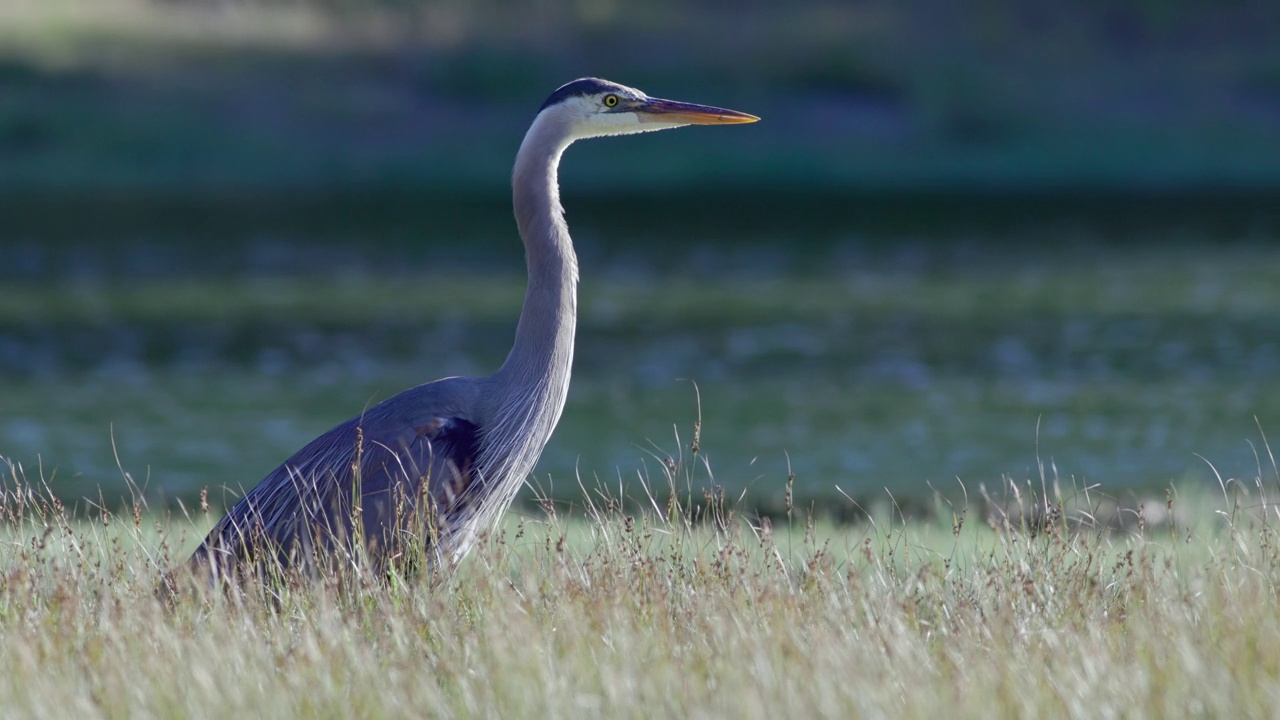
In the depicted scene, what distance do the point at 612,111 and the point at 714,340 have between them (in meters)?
13.3

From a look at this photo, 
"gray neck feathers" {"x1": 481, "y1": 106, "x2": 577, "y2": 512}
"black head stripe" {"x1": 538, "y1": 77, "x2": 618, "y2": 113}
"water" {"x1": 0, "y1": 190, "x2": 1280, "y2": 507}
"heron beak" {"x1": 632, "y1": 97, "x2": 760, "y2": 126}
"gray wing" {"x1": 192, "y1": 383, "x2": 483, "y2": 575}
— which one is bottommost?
"water" {"x1": 0, "y1": 190, "x2": 1280, "y2": 507}

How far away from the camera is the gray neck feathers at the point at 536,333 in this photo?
657cm

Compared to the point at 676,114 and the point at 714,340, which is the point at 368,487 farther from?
the point at 714,340

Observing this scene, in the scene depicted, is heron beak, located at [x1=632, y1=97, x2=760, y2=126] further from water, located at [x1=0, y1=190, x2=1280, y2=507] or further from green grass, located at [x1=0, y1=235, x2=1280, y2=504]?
green grass, located at [x1=0, y1=235, x2=1280, y2=504]

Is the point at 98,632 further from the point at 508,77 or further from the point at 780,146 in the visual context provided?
the point at 508,77

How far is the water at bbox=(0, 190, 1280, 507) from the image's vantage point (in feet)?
46.1

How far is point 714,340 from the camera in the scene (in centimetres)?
2005

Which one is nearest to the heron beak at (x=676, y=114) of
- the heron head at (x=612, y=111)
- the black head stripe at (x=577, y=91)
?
the heron head at (x=612, y=111)

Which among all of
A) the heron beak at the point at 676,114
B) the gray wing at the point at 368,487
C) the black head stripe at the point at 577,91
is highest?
the black head stripe at the point at 577,91

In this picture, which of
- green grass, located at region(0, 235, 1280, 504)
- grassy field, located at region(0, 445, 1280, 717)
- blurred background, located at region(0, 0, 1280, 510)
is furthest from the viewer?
blurred background, located at region(0, 0, 1280, 510)

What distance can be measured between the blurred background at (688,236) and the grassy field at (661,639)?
3.29 feet

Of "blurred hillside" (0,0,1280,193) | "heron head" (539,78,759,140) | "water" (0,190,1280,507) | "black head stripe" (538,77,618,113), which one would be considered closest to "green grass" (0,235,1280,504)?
"water" (0,190,1280,507)

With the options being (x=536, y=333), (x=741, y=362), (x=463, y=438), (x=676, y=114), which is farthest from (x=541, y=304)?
(x=741, y=362)

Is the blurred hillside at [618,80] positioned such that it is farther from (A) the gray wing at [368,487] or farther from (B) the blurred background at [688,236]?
(A) the gray wing at [368,487]
